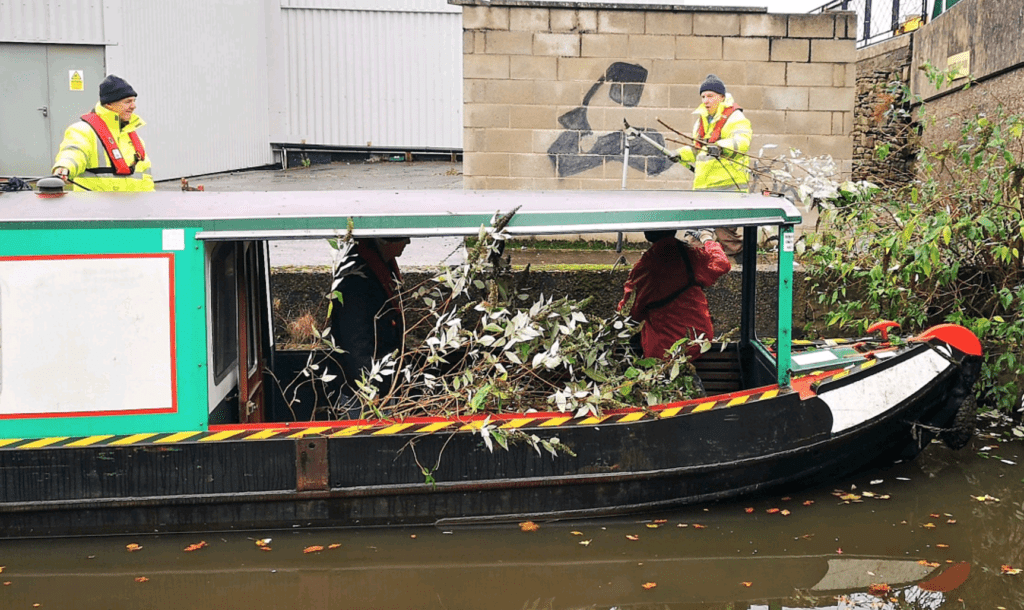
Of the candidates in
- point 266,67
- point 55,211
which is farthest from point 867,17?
point 55,211

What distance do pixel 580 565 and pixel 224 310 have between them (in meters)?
2.30

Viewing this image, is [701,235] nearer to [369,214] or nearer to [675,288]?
[675,288]

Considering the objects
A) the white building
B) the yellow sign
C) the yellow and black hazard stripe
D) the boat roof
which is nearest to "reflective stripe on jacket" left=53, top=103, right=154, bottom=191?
the boat roof

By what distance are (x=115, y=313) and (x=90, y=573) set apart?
1.23m

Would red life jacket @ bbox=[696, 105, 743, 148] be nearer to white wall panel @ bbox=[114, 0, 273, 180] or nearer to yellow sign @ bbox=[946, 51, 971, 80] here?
yellow sign @ bbox=[946, 51, 971, 80]

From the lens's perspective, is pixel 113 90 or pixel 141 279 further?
pixel 113 90

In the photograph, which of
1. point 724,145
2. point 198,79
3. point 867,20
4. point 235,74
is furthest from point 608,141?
point 235,74

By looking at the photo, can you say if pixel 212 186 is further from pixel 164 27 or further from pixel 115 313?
pixel 115 313

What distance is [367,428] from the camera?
16.0 feet

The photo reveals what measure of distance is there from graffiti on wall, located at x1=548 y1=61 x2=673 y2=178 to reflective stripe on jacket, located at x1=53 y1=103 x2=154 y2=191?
468 cm

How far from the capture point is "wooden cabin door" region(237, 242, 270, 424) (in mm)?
5418

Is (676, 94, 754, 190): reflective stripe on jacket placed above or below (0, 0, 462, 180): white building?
below

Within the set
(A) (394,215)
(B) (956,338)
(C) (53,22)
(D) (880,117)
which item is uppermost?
(C) (53,22)

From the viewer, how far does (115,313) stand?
4.66m
